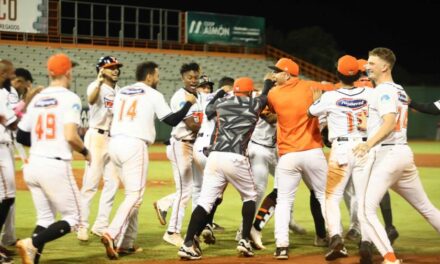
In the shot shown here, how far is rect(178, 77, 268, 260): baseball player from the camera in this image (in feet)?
28.9

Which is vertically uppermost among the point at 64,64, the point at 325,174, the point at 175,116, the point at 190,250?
the point at 64,64

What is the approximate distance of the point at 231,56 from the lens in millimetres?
44188

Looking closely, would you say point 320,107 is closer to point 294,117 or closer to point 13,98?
point 294,117

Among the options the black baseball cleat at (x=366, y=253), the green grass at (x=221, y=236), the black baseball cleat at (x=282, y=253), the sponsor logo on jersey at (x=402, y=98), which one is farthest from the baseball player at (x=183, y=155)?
the sponsor logo on jersey at (x=402, y=98)

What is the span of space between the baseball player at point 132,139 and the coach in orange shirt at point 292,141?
117 centimetres

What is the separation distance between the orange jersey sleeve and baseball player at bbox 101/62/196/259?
1112 mm

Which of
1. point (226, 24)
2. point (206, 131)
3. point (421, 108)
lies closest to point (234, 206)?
point (206, 131)

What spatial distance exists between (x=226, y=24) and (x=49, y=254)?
35.5 metres

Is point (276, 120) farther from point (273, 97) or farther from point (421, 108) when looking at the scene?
point (421, 108)

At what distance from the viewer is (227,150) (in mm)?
8836

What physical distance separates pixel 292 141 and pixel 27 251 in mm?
3415

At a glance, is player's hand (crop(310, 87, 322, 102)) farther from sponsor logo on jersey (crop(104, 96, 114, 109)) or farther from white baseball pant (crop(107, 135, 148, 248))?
sponsor logo on jersey (crop(104, 96, 114, 109))

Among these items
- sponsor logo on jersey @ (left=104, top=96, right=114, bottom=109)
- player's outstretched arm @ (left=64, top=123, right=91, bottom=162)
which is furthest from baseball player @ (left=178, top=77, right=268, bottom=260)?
player's outstretched arm @ (left=64, top=123, right=91, bottom=162)

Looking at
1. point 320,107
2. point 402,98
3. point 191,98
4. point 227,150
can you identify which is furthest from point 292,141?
point 402,98
